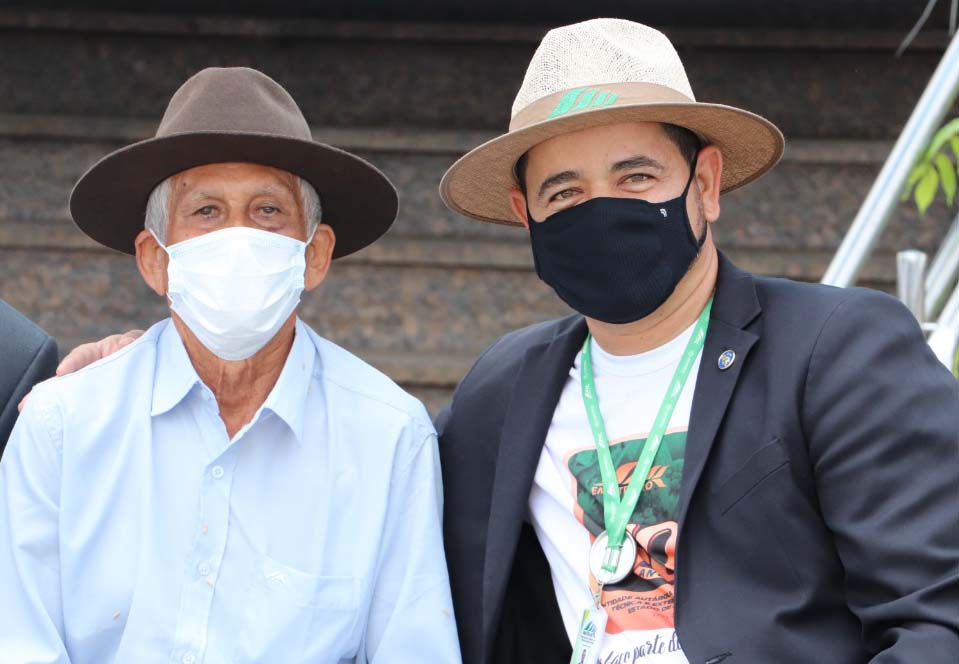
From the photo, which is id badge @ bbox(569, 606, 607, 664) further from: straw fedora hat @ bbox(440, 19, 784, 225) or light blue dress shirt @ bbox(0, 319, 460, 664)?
straw fedora hat @ bbox(440, 19, 784, 225)

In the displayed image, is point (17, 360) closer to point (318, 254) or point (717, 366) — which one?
point (318, 254)

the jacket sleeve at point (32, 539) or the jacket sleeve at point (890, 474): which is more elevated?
the jacket sleeve at point (890, 474)

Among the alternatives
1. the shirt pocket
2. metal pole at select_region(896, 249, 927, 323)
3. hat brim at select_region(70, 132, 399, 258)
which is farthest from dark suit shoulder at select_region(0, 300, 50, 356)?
metal pole at select_region(896, 249, 927, 323)

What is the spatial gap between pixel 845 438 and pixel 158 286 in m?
1.34

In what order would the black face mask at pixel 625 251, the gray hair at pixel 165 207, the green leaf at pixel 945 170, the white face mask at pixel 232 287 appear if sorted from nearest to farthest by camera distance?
the black face mask at pixel 625 251
the white face mask at pixel 232 287
the gray hair at pixel 165 207
the green leaf at pixel 945 170

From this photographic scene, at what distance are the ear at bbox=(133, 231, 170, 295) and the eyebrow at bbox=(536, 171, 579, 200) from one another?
0.75 m

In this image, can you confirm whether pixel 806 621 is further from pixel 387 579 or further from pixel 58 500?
pixel 58 500

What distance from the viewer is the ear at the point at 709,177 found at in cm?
235

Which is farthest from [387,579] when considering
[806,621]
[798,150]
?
[798,150]

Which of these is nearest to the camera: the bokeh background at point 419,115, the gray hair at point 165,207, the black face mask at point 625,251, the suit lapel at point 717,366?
the suit lapel at point 717,366

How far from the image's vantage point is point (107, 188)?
2.47m

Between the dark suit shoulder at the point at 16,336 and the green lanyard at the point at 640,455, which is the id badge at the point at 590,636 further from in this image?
the dark suit shoulder at the point at 16,336

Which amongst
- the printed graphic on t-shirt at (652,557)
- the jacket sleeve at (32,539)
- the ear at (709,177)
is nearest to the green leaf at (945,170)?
the ear at (709,177)

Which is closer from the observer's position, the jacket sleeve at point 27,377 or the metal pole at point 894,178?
the jacket sleeve at point 27,377
